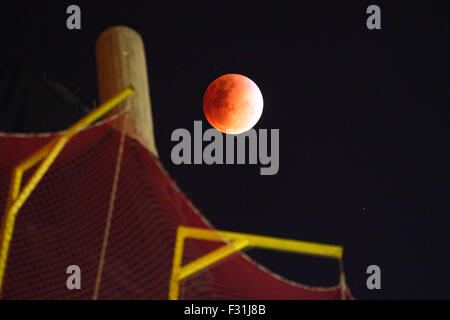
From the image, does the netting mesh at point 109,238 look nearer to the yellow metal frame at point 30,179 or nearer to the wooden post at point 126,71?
the yellow metal frame at point 30,179

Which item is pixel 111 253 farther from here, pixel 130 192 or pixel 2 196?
pixel 2 196

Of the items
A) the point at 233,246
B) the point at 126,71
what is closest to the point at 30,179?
the point at 233,246

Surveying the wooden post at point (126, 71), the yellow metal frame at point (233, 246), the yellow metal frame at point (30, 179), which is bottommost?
the yellow metal frame at point (233, 246)

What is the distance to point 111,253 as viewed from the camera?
18.2 feet

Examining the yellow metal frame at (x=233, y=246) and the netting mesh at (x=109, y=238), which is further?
the netting mesh at (x=109, y=238)

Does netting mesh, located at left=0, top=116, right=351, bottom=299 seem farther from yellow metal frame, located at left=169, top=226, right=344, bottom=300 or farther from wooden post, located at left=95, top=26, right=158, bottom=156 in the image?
wooden post, located at left=95, top=26, right=158, bottom=156

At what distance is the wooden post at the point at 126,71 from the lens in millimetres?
6375

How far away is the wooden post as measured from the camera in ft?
20.9

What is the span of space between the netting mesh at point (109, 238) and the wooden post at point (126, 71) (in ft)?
2.92

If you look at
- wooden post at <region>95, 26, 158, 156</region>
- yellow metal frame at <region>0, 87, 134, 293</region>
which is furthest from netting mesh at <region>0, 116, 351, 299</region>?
wooden post at <region>95, 26, 158, 156</region>

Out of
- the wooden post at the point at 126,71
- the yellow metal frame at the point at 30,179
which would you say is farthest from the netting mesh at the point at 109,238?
the wooden post at the point at 126,71

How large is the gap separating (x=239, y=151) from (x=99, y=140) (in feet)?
17.3

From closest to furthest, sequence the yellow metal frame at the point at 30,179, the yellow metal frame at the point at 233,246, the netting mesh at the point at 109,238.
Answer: the yellow metal frame at the point at 30,179 < the yellow metal frame at the point at 233,246 < the netting mesh at the point at 109,238
